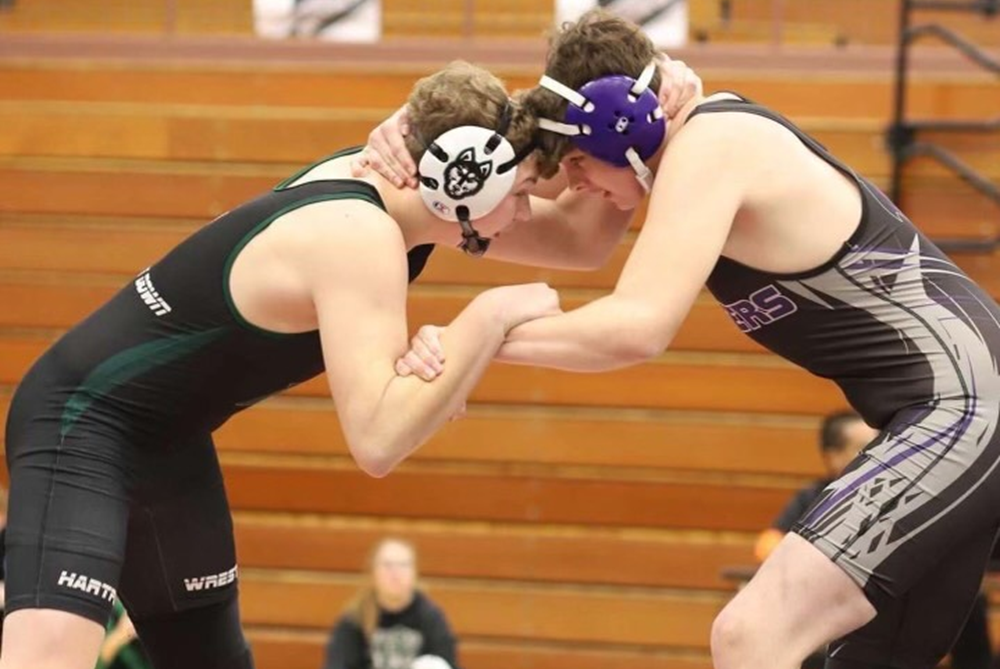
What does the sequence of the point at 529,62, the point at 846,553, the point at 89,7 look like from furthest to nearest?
the point at 89,7 → the point at 529,62 → the point at 846,553

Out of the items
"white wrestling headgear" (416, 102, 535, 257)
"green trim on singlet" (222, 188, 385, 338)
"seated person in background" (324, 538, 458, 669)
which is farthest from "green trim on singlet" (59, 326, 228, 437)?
"seated person in background" (324, 538, 458, 669)

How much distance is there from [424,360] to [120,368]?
0.71 metres

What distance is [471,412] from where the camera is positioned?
822 centimetres

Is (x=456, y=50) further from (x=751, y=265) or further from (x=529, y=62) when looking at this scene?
(x=751, y=265)

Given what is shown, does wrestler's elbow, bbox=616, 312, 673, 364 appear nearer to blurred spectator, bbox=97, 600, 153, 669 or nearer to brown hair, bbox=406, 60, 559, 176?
brown hair, bbox=406, 60, 559, 176

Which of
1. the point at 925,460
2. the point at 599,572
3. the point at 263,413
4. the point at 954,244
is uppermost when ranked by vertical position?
the point at 925,460

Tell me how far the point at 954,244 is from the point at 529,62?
85.9 inches

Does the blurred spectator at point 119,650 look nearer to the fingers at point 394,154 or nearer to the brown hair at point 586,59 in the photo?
the fingers at point 394,154

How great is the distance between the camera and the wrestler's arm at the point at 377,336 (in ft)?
11.3

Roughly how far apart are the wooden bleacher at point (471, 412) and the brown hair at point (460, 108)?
14.2ft

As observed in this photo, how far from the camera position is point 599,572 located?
817cm

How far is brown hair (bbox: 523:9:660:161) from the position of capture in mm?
3684

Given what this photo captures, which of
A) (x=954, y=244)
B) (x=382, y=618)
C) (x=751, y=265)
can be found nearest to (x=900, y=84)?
(x=954, y=244)

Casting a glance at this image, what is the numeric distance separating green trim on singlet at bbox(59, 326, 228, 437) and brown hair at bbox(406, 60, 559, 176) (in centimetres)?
67
